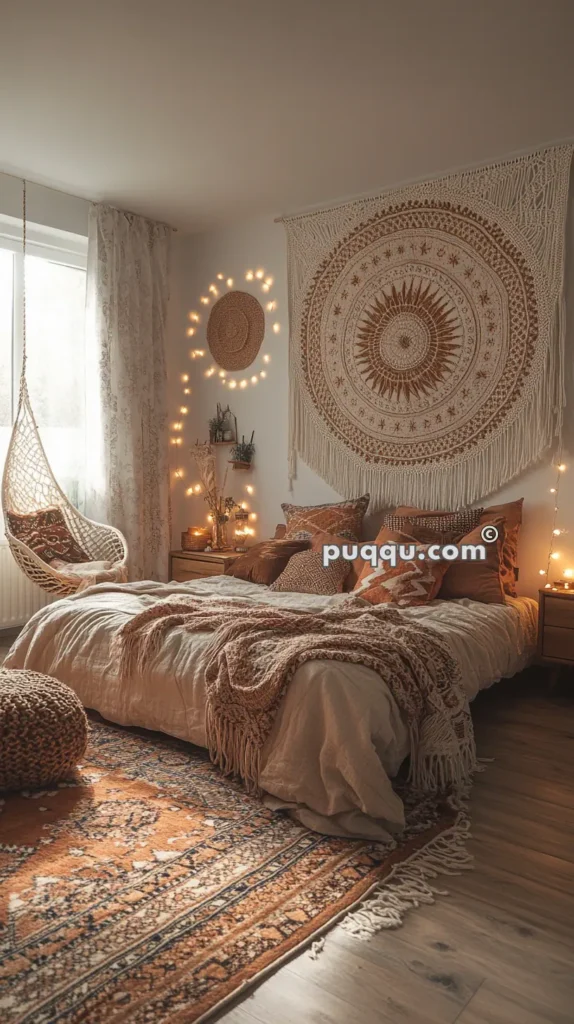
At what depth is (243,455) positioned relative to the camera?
507 cm

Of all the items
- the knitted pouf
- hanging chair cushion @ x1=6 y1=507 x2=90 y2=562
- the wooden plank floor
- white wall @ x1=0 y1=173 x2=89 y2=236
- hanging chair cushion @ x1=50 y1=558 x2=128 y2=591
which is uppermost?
white wall @ x1=0 y1=173 x2=89 y2=236

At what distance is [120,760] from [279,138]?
2925 mm

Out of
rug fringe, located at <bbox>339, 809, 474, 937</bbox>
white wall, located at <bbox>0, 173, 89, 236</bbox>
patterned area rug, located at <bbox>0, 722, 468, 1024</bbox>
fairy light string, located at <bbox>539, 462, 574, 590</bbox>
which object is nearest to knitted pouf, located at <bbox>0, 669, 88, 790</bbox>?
patterned area rug, located at <bbox>0, 722, 468, 1024</bbox>

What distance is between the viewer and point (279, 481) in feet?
16.3

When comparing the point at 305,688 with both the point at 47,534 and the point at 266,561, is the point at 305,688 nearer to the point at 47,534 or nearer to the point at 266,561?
the point at 266,561

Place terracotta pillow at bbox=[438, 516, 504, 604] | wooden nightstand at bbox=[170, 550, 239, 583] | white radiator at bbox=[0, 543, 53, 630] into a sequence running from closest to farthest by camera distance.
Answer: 1. terracotta pillow at bbox=[438, 516, 504, 604]
2. white radiator at bbox=[0, 543, 53, 630]
3. wooden nightstand at bbox=[170, 550, 239, 583]

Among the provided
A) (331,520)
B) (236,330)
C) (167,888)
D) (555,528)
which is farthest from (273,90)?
(167,888)

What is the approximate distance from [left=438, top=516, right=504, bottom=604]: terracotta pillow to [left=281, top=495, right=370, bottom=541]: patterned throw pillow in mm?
674

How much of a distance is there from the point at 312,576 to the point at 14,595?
1910 mm

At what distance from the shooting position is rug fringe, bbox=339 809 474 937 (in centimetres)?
180

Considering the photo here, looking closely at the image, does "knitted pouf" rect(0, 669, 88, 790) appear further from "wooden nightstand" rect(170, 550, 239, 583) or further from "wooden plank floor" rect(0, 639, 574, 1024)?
"wooden nightstand" rect(170, 550, 239, 583)

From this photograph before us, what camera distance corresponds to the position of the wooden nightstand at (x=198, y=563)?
4.66 metres

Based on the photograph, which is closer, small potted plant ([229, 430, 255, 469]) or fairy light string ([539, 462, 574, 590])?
fairy light string ([539, 462, 574, 590])

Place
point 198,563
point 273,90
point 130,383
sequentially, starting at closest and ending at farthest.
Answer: point 273,90 → point 198,563 → point 130,383
